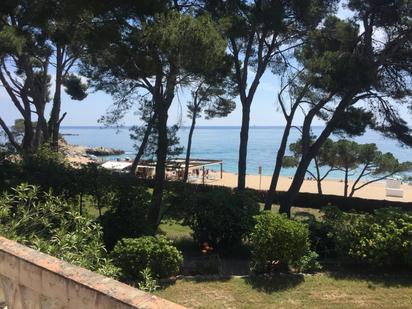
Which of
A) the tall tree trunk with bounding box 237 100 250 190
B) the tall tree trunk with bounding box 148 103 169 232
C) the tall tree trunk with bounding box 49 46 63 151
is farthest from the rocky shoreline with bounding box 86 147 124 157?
the tall tree trunk with bounding box 148 103 169 232

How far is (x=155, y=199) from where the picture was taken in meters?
10.9

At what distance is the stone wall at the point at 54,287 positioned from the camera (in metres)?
1.71

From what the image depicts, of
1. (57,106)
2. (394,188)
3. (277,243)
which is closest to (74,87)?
(57,106)

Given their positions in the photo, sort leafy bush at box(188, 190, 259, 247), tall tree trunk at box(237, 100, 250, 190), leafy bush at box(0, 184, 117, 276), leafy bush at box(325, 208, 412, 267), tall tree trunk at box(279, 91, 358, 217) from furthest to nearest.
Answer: tall tree trunk at box(237, 100, 250, 190)
tall tree trunk at box(279, 91, 358, 217)
leafy bush at box(188, 190, 259, 247)
leafy bush at box(325, 208, 412, 267)
leafy bush at box(0, 184, 117, 276)

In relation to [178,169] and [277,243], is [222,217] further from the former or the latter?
[178,169]

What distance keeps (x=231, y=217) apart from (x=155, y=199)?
89.9 inches

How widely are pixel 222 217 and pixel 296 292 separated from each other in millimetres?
2589

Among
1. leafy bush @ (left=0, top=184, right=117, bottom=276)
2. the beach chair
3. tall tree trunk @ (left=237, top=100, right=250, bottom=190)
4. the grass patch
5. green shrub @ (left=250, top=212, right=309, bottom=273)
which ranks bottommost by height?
the grass patch

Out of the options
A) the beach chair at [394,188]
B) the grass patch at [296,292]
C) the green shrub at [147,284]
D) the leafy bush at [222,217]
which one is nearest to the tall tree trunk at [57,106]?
the leafy bush at [222,217]

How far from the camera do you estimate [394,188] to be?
31.0 meters

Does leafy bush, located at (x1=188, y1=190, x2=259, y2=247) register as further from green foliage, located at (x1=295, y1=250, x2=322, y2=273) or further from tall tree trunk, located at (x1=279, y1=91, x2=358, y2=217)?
tall tree trunk, located at (x1=279, y1=91, x2=358, y2=217)

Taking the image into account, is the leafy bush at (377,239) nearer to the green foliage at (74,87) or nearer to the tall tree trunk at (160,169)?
the tall tree trunk at (160,169)

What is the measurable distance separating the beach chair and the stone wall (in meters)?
31.0

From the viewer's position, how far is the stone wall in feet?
5.62
